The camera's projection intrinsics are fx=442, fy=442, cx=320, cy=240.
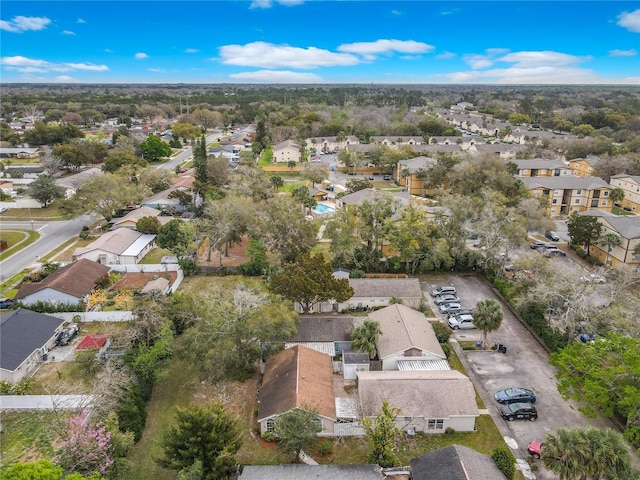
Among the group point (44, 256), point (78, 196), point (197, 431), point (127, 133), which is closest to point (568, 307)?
point (197, 431)

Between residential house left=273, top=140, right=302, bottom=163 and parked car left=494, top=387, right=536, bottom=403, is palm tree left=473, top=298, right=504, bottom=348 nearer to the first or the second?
parked car left=494, top=387, right=536, bottom=403

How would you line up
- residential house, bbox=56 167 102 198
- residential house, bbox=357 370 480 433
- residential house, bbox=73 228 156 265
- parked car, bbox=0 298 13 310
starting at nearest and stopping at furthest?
residential house, bbox=357 370 480 433 → parked car, bbox=0 298 13 310 → residential house, bbox=73 228 156 265 → residential house, bbox=56 167 102 198

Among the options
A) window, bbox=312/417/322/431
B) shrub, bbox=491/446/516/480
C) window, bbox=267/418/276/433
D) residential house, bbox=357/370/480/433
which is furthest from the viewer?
residential house, bbox=357/370/480/433

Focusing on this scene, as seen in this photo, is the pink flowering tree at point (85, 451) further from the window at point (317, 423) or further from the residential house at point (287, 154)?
the residential house at point (287, 154)

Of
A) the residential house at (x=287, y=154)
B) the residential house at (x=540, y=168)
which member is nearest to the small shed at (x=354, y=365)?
the residential house at (x=540, y=168)

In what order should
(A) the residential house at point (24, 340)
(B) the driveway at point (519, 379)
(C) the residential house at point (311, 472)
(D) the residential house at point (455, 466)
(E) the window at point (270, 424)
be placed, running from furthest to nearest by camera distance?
(A) the residential house at point (24, 340) < (B) the driveway at point (519, 379) < (E) the window at point (270, 424) < (C) the residential house at point (311, 472) < (D) the residential house at point (455, 466)

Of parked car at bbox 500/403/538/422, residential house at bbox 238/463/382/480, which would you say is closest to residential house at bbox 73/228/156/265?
residential house at bbox 238/463/382/480

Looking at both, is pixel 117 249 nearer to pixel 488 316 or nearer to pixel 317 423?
pixel 317 423
